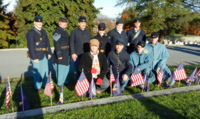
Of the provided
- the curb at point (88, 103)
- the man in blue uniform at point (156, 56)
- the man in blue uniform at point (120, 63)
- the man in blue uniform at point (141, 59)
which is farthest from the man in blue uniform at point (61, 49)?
the man in blue uniform at point (156, 56)

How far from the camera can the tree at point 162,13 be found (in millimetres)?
17734

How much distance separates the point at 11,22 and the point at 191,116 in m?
21.4

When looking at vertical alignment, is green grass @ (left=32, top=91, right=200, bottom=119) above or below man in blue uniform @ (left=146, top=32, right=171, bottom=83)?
below

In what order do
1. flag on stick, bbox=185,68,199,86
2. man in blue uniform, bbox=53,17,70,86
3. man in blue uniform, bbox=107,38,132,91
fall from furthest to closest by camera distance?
→ flag on stick, bbox=185,68,199,86, man in blue uniform, bbox=53,17,70,86, man in blue uniform, bbox=107,38,132,91

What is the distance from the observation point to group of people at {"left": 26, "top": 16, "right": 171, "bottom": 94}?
430cm

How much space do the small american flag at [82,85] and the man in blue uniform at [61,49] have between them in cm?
104

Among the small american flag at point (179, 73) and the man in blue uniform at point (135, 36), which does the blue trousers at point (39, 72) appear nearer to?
the man in blue uniform at point (135, 36)

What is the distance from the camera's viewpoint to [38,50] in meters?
4.61

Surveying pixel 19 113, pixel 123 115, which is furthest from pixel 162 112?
pixel 19 113

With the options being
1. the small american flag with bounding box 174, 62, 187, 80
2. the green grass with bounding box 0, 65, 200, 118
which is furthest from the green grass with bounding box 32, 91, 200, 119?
the small american flag with bounding box 174, 62, 187, 80

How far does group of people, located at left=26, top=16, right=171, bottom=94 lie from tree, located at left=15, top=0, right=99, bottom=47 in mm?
14139

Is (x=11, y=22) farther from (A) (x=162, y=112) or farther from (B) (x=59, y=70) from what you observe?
(A) (x=162, y=112)

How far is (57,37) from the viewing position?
4.75 meters

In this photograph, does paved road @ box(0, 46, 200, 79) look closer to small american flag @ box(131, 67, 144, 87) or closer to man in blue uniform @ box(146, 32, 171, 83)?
small american flag @ box(131, 67, 144, 87)
